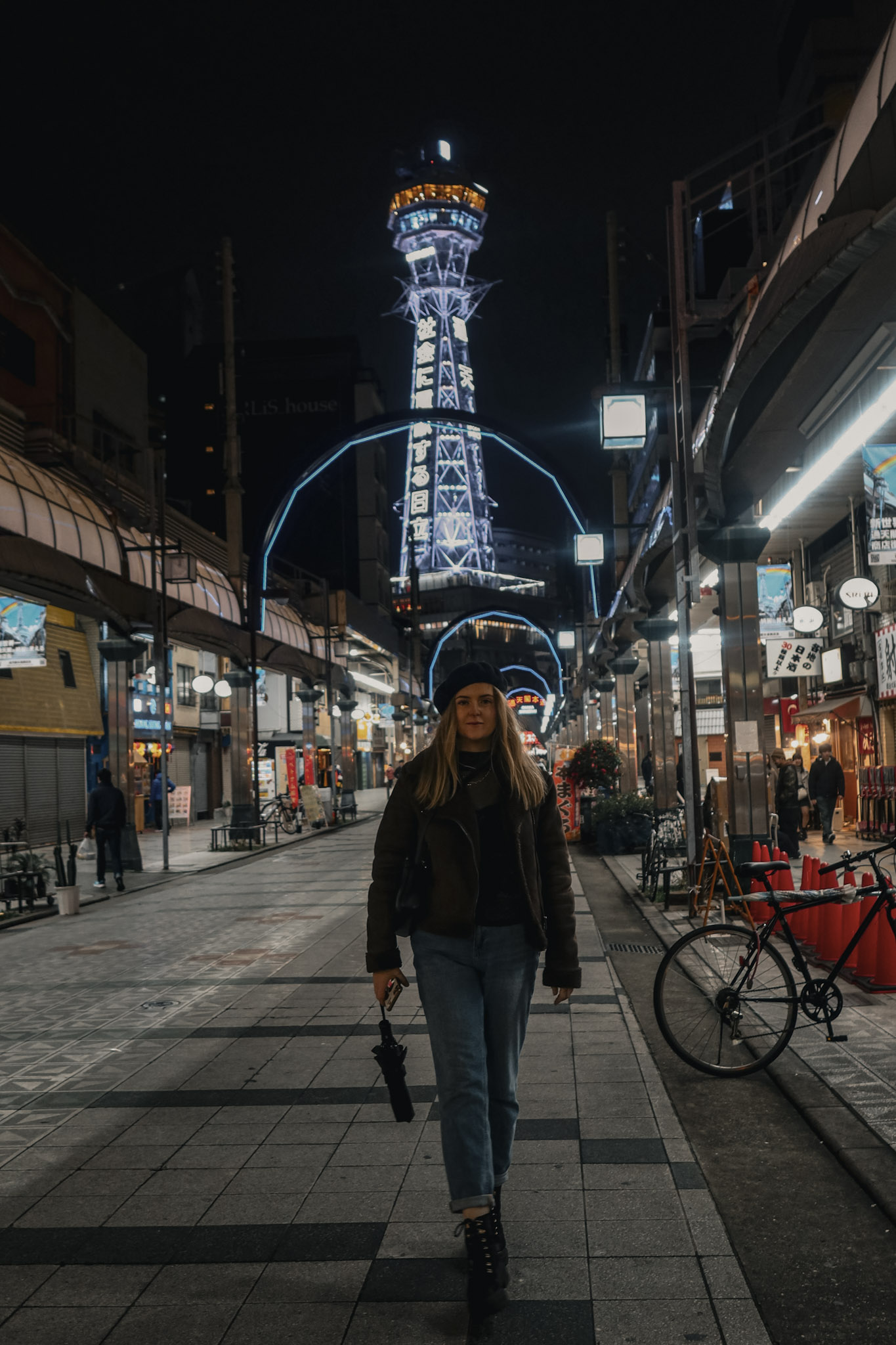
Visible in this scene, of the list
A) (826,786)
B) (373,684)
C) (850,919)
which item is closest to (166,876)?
(826,786)

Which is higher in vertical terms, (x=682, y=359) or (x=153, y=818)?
(x=682, y=359)

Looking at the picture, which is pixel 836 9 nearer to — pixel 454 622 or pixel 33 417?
pixel 33 417

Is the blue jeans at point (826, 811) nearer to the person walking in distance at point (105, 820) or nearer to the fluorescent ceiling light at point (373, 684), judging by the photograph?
the person walking in distance at point (105, 820)

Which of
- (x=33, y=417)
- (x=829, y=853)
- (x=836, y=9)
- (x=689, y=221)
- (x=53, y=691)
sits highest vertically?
(x=836, y=9)

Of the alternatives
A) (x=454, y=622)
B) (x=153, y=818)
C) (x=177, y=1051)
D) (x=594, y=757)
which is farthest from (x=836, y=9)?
(x=454, y=622)

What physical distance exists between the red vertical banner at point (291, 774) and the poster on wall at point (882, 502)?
2724cm

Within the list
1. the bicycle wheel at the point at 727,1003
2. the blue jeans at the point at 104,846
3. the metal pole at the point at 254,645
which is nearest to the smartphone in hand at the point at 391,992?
the bicycle wheel at the point at 727,1003

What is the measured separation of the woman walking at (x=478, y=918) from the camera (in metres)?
3.83

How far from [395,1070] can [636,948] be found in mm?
7437

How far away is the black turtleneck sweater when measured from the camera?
3971mm

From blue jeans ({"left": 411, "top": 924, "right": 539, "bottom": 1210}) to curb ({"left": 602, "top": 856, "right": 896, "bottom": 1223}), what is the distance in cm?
155

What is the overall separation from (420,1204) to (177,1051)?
318 centimetres

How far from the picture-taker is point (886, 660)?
825 inches

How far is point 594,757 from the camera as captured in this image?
84.9 ft
